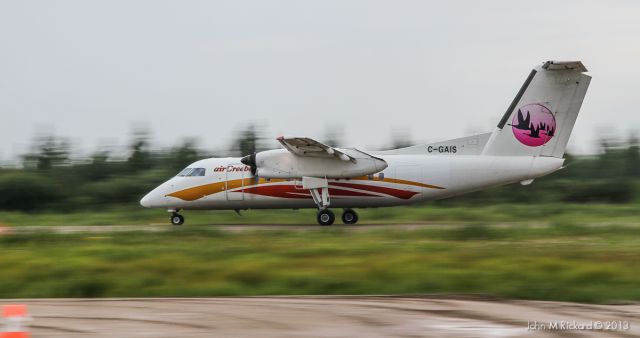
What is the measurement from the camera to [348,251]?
1623cm

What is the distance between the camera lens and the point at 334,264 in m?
14.5

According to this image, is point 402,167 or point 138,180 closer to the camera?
point 402,167

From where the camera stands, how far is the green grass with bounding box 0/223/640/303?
40.7 ft

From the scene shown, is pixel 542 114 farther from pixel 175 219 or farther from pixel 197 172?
pixel 175 219

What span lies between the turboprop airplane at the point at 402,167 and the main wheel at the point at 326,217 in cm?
3

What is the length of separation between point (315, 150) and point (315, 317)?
524 inches

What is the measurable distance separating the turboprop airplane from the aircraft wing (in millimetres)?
27

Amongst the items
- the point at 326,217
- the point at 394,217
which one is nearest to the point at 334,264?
the point at 326,217

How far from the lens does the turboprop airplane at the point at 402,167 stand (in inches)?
875

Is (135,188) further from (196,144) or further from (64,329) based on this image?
(64,329)

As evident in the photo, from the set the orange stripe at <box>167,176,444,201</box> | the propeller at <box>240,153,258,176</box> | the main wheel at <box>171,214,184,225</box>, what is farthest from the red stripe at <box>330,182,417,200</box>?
the main wheel at <box>171,214,184,225</box>

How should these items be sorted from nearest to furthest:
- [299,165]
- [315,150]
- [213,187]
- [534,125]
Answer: [534,125], [315,150], [299,165], [213,187]

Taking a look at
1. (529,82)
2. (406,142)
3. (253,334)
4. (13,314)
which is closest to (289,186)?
(529,82)

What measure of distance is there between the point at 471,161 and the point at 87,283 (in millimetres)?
12806
